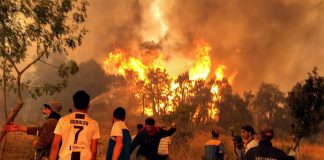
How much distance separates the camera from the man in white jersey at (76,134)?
19.5ft

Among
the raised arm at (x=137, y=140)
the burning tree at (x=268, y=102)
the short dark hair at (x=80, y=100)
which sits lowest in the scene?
the raised arm at (x=137, y=140)

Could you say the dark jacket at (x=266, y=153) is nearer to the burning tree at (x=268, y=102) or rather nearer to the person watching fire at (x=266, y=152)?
the person watching fire at (x=266, y=152)

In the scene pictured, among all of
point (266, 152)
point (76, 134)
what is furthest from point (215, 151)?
Result: point (76, 134)

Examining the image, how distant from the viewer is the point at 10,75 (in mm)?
19000

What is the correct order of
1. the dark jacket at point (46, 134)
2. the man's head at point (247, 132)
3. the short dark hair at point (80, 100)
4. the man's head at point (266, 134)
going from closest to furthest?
the short dark hair at point (80, 100) → the man's head at point (266, 134) → the dark jacket at point (46, 134) → the man's head at point (247, 132)

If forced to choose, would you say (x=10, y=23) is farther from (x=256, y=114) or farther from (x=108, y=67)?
(x=108, y=67)

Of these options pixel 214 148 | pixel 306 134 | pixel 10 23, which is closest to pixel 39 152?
pixel 214 148

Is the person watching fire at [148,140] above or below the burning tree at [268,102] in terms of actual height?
below

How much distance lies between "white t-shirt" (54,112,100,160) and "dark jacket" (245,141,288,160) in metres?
2.75

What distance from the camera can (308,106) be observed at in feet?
63.9

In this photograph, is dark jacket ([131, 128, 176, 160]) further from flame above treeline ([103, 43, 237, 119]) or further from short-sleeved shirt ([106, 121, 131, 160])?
flame above treeline ([103, 43, 237, 119])

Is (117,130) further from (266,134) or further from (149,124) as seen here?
(266,134)

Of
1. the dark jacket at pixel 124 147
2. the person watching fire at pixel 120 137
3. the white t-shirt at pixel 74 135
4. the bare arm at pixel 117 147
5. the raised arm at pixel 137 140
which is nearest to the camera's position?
the white t-shirt at pixel 74 135

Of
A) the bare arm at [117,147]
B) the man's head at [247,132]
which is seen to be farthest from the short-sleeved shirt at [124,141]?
the man's head at [247,132]
